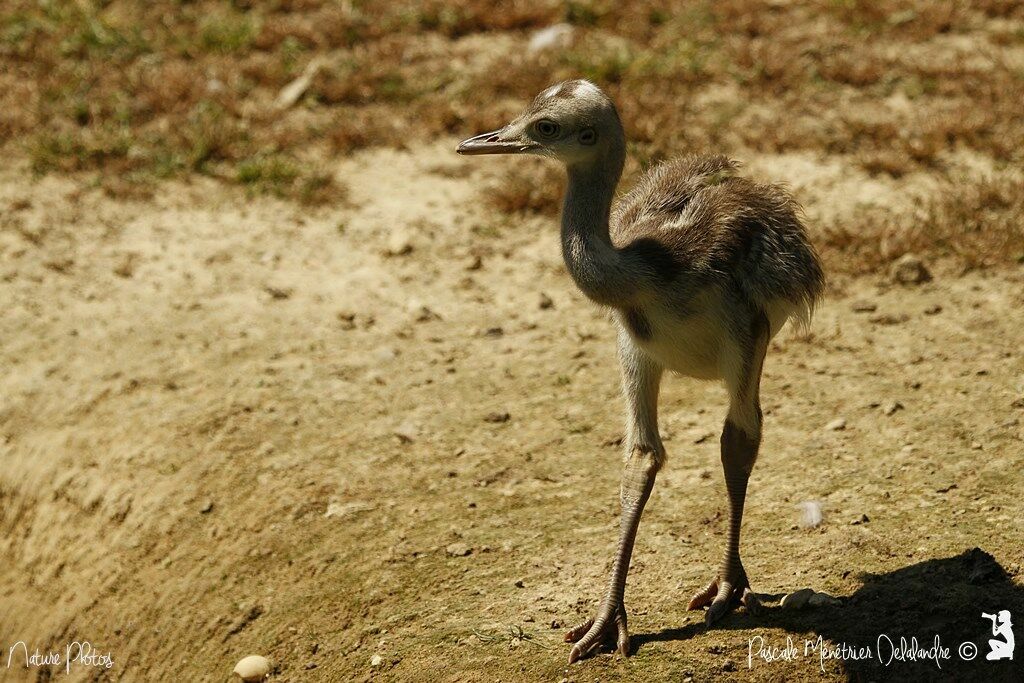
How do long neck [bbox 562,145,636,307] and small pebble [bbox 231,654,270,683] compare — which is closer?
long neck [bbox 562,145,636,307]

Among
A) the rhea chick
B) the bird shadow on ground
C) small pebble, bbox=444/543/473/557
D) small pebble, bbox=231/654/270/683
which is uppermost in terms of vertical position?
the rhea chick

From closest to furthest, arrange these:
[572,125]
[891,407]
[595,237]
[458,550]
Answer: [595,237]
[572,125]
[458,550]
[891,407]

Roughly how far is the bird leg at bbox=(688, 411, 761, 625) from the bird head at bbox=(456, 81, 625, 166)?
126 centimetres

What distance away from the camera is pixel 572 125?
4.52 meters

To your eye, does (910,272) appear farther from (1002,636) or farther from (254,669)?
(254,669)

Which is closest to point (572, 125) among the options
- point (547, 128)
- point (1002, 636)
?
point (547, 128)

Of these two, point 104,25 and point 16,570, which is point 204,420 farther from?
point 104,25

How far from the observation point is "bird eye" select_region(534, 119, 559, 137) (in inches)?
180

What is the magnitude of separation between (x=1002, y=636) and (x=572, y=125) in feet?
8.32

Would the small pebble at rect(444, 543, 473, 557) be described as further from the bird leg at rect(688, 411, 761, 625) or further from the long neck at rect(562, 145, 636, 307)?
the long neck at rect(562, 145, 636, 307)

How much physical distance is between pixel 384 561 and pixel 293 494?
79cm

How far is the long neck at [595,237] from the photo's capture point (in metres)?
4.36

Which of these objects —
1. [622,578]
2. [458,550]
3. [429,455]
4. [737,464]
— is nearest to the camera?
[622,578]

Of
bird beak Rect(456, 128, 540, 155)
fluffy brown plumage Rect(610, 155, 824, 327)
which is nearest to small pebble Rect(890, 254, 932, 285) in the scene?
fluffy brown plumage Rect(610, 155, 824, 327)
